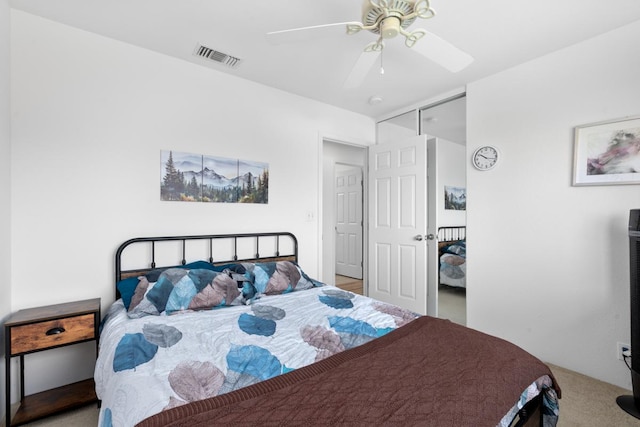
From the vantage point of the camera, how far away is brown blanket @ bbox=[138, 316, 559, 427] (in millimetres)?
930

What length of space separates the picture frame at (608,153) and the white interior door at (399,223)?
1331mm

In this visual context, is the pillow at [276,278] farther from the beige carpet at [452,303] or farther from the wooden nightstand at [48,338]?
the beige carpet at [452,303]

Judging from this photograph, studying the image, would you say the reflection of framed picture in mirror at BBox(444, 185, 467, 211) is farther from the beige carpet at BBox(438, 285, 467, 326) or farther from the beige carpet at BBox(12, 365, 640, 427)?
the beige carpet at BBox(12, 365, 640, 427)

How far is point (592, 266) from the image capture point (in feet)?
7.73

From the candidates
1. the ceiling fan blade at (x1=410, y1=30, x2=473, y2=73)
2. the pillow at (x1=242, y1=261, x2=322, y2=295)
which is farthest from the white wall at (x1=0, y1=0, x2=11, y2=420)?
the ceiling fan blade at (x1=410, y1=30, x2=473, y2=73)

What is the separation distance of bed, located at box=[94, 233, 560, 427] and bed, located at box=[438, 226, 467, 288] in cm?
213

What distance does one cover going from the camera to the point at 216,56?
8.58ft

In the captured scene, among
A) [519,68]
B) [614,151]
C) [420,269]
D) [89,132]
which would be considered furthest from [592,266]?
[89,132]

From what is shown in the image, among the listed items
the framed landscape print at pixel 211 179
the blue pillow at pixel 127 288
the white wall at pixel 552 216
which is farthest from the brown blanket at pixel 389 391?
the framed landscape print at pixel 211 179

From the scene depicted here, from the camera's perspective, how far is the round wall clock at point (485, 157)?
9.57ft

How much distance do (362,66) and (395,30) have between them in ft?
1.39

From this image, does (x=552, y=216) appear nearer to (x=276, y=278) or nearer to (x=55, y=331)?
(x=276, y=278)

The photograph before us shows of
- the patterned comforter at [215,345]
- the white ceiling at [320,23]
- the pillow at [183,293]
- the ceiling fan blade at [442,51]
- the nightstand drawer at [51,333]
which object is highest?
the white ceiling at [320,23]

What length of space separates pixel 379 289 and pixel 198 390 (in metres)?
3.06
